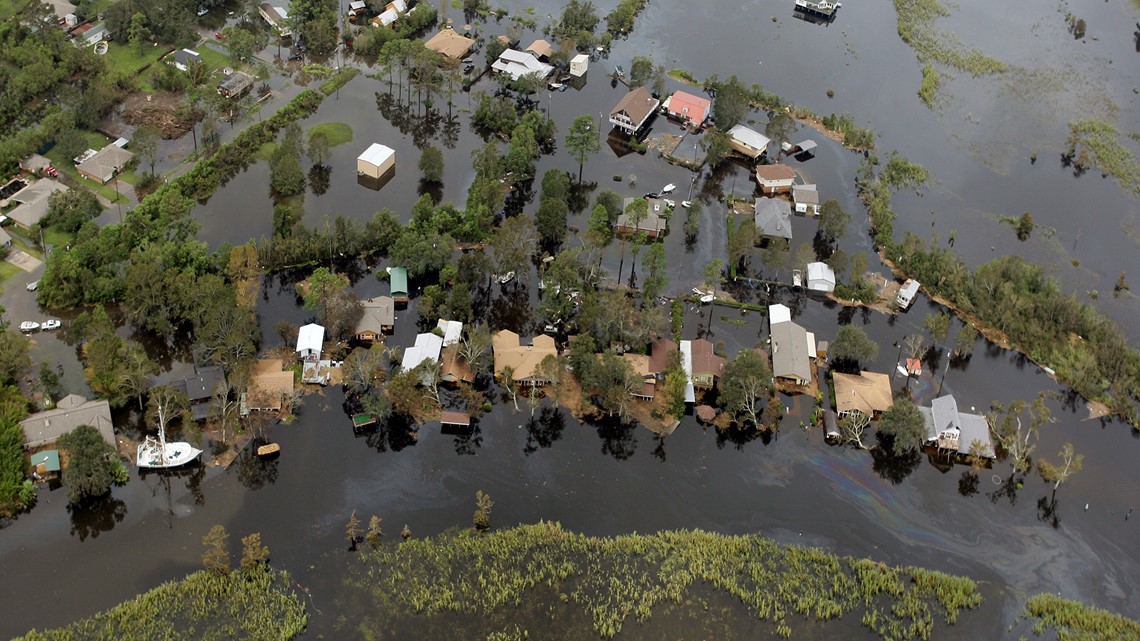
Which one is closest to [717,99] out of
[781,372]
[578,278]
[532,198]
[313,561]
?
[532,198]

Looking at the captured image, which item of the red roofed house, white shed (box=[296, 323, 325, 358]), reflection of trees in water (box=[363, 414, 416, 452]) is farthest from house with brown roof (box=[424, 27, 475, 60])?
reflection of trees in water (box=[363, 414, 416, 452])

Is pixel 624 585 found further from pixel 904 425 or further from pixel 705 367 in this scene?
pixel 904 425

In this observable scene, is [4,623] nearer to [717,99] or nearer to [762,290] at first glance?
[762,290]

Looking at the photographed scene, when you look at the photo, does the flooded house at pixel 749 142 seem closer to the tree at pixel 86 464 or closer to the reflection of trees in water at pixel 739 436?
the reflection of trees in water at pixel 739 436

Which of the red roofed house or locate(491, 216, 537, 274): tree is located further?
the red roofed house

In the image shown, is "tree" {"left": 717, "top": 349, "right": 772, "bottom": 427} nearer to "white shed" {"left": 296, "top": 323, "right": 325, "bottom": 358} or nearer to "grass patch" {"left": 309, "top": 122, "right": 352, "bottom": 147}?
"white shed" {"left": 296, "top": 323, "right": 325, "bottom": 358}
